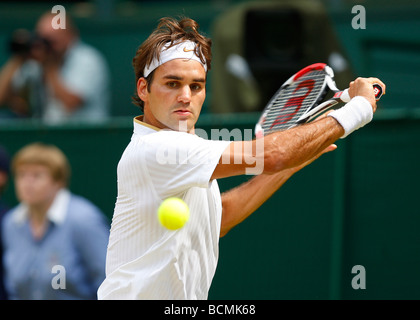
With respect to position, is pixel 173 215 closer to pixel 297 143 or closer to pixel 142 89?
pixel 297 143

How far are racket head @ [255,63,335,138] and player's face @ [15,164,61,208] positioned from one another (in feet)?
8.47

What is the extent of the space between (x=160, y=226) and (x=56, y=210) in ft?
9.86

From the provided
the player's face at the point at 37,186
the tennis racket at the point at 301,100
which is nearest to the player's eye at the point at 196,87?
the tennis racket at the point at 301,100

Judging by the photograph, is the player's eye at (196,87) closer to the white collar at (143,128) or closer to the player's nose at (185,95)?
the player's nose at (185,95)

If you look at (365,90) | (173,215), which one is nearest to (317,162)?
(365,90)

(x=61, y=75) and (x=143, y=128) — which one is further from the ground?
(x=61, y=75)

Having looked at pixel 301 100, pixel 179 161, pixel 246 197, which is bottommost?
pixel 246 197

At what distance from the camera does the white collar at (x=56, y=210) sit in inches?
246

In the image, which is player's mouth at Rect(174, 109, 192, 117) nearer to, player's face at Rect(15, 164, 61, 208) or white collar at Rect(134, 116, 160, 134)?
white collar at Rect(134, 116, 160, 134)

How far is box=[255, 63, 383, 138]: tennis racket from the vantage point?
3830 mm

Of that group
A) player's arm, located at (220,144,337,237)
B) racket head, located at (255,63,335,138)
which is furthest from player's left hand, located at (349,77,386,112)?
player's arm, located at (220,144,337,237)

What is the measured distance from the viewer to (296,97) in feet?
13.8

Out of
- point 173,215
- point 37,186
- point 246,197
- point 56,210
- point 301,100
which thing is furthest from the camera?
point 37,186

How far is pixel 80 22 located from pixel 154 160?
5953 millimetres
